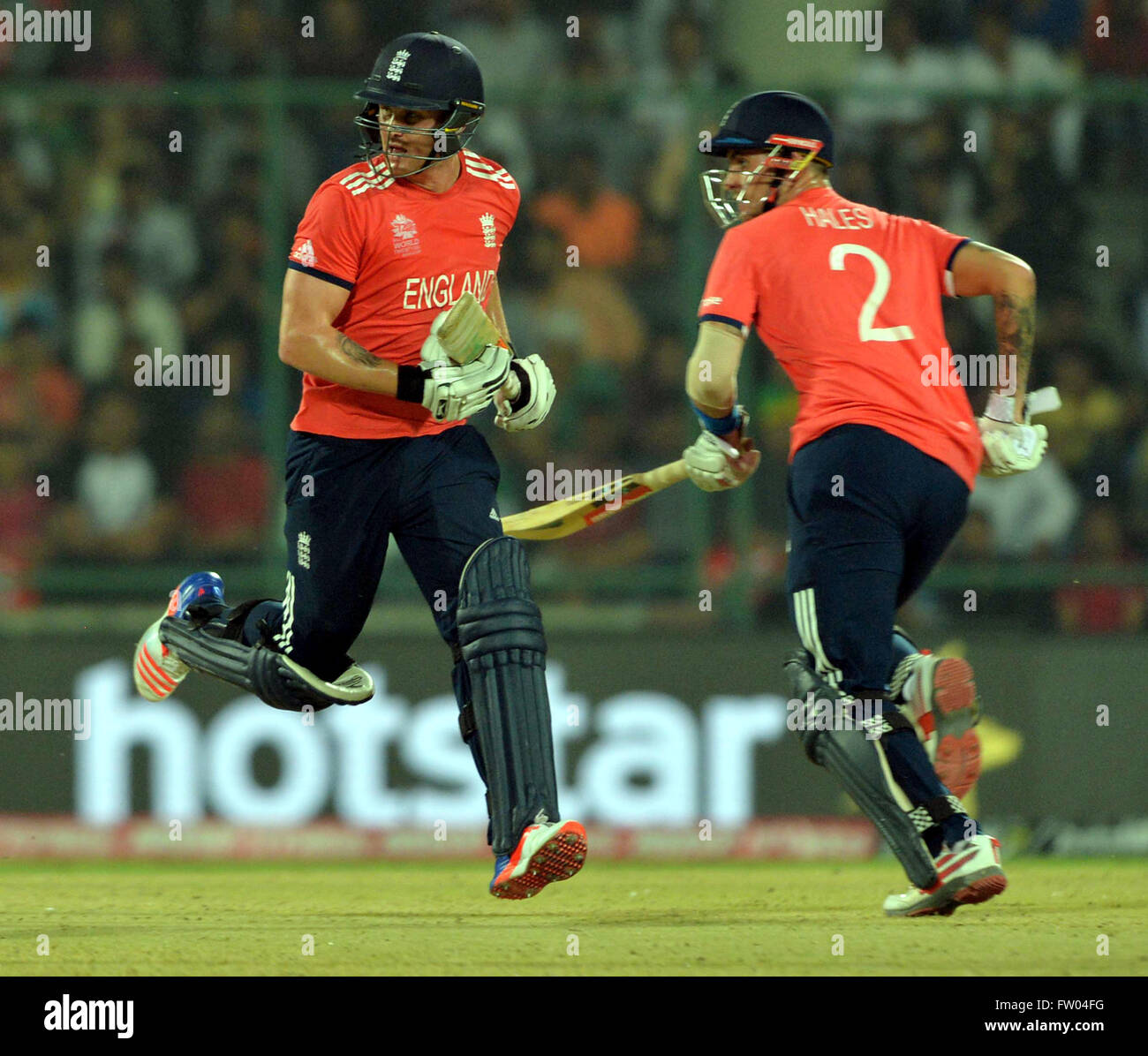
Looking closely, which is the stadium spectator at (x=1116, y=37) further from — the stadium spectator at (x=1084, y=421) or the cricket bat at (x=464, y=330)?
the cricket bat at (x=464, y=330)

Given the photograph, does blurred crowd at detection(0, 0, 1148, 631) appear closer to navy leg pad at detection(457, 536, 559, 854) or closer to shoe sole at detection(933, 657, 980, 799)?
shoe sole at detection(933, 657, 980, 799)

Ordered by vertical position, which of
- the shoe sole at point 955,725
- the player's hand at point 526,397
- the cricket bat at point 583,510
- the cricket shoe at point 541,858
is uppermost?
the player's hand at point 526,397

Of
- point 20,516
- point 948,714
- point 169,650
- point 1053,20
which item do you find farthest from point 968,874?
point 1053,20

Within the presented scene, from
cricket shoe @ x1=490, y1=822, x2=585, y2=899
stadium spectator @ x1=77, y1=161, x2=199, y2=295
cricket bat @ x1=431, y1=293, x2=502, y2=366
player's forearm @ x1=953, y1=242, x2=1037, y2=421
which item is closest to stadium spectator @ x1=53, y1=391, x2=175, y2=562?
stadium spectator @ x1=77, y1=161, x2=199, y2=295

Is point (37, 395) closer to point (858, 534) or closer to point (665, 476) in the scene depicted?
point (665, 476)

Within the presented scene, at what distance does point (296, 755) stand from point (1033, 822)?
3.40m

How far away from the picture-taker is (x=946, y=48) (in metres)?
10.6

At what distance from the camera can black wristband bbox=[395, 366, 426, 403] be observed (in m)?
5.57

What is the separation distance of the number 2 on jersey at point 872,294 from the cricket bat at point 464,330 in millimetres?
1057

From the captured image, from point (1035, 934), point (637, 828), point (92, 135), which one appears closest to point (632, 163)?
point (92, 135)

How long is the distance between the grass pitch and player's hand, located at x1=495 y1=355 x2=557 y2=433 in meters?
1.53

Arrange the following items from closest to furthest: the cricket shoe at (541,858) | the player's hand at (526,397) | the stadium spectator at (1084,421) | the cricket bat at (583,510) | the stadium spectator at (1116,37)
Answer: the cricket shoe at (541,858), the player's hand at (526,397), the cricket bat at (583,510), the stadium spectator at (1084,421), the stadium spectator at (1116,37)

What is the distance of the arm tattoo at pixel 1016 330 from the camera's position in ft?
19.6

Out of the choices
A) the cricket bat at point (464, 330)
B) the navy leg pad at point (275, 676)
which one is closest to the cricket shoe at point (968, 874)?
the navy leg pad at point (275, 676)
